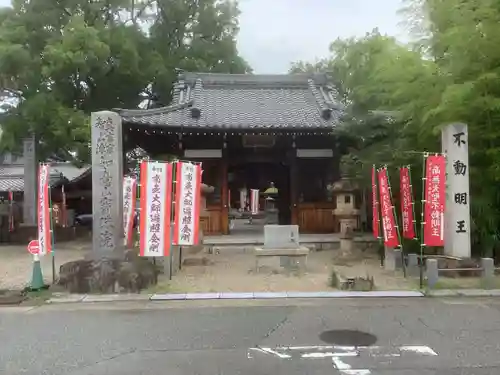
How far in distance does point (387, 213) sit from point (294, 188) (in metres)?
6.78

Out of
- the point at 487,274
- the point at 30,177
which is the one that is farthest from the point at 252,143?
the point at 487,274

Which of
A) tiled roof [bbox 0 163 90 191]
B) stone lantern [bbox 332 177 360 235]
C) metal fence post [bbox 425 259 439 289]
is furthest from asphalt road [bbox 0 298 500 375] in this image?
tiled roof [bbox 0 163 90 191]

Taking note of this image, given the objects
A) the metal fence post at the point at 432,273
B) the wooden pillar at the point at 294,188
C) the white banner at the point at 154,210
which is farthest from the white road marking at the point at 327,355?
the wooden pillar at the point at 294,188

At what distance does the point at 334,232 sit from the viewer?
696 inches

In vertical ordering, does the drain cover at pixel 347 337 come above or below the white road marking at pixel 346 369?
below

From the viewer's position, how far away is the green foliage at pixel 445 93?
992cm

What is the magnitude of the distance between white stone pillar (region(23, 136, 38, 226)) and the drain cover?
16.9 meters

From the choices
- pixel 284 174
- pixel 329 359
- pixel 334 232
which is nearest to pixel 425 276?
pixel 329 359

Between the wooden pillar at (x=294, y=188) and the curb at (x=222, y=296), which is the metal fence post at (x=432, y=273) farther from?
the wooden pillar at (x=294, y=188)

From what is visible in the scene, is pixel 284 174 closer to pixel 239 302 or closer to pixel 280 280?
pixel 280 280

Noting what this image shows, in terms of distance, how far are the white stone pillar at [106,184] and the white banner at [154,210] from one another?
50cm

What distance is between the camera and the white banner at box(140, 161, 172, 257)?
9.83 m

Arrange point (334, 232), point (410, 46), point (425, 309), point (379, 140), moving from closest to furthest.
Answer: point (425, 309)
point (410, 46)
point (379, 140)
point (334, 232)

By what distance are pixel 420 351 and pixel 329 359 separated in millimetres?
1131
